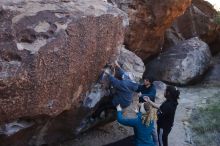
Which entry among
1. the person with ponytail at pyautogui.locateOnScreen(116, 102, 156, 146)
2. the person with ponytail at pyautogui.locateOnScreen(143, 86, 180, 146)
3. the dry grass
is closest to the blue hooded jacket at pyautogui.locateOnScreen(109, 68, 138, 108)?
the person with ponytail at pyautogui.locateOnScreen(143, 86, 180, 146)

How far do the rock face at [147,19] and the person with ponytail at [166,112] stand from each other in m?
6.25

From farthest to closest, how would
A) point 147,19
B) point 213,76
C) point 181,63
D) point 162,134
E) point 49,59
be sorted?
point 213,76 → point 181,63 → point 147,19 → point 162,134 → point 49,59


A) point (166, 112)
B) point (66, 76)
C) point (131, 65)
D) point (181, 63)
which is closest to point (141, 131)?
point (166, 112)

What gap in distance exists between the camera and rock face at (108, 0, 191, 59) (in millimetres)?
14283

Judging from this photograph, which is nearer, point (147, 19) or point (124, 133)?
point (124, 133)

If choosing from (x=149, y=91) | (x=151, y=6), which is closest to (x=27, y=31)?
(x=149, y=91)

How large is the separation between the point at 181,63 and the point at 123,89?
7.05 meters

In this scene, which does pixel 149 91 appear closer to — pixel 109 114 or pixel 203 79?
pixel 109 114

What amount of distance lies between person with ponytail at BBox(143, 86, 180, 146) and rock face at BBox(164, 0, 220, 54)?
982cm

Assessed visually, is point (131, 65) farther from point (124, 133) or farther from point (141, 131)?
point (141, 131)

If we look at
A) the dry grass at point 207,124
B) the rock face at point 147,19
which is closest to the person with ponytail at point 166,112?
the dry grass at point 207,124

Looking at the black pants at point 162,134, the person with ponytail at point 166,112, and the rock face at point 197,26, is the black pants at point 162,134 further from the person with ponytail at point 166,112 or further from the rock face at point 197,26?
the rock face at point 197,26

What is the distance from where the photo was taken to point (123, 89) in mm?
8383

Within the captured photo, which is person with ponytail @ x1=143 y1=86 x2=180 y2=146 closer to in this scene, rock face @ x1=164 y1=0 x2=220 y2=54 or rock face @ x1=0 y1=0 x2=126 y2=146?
rock face @ x1=0 y1=0 x2=126 y2=146
